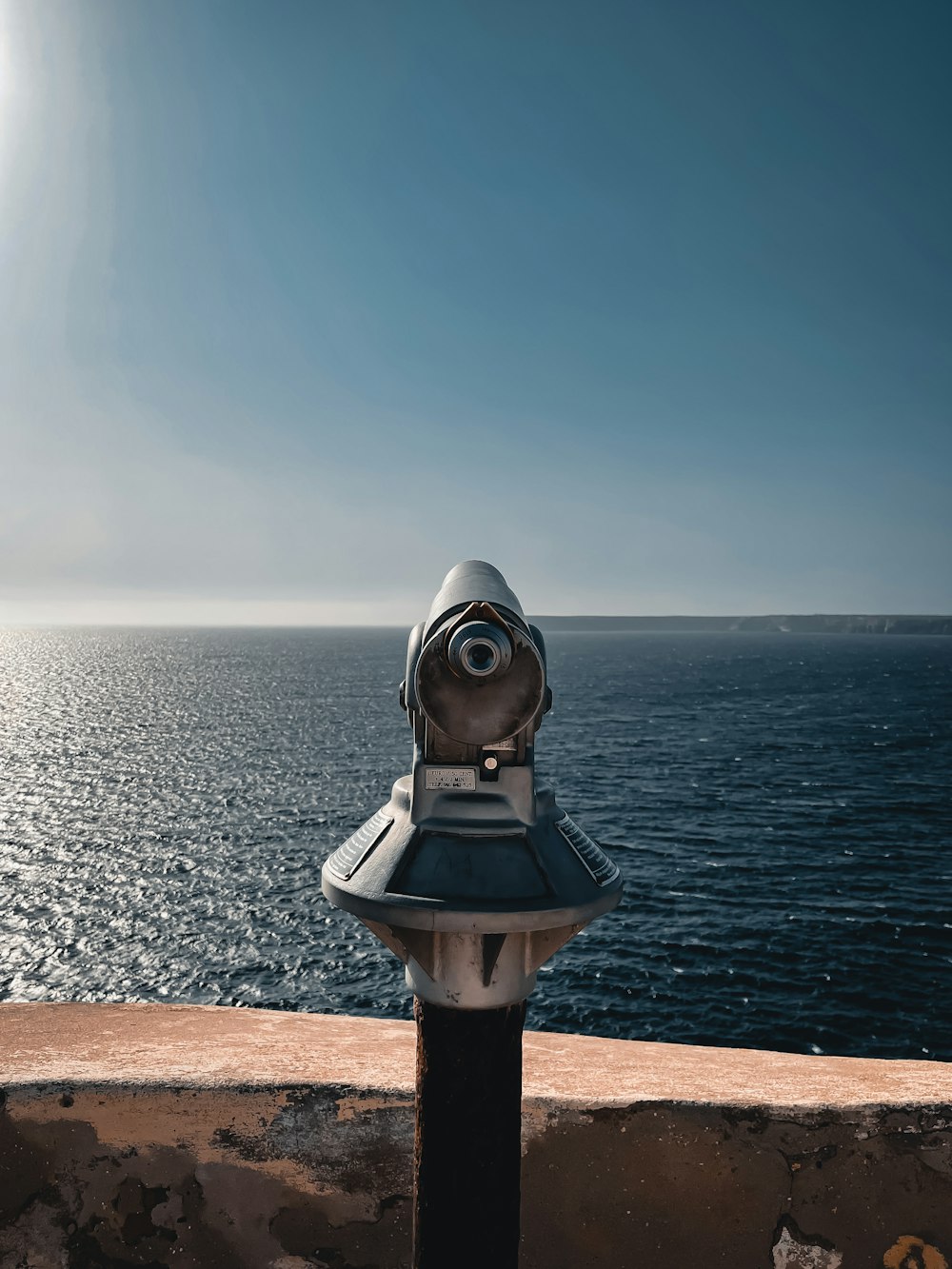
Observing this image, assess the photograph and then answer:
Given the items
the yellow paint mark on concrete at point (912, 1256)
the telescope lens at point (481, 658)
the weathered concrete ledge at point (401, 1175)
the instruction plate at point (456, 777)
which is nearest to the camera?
the telescope lens at point (481, 658)

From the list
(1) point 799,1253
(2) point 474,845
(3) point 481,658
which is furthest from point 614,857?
(3) point 481,658

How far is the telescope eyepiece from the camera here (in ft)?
8.36

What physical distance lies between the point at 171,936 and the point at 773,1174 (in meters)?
24.7

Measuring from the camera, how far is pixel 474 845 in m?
2.71

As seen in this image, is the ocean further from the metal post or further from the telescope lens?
the telescope lens

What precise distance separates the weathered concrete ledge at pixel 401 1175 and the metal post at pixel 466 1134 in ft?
4.89

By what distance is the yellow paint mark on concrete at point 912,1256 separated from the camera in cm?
388

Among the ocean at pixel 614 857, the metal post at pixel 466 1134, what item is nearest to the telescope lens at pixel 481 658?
the metal post at pixel 466 1134

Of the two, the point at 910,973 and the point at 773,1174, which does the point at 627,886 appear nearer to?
the point at 910,973

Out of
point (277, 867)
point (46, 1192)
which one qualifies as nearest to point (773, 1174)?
point (46, 1192)

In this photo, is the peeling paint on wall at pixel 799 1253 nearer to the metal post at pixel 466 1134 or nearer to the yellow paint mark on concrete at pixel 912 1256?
the yellow paint mark on concrete at pixel 912 1256

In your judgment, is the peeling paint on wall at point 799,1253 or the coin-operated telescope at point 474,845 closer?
the coin-operated telescope at point 474,845

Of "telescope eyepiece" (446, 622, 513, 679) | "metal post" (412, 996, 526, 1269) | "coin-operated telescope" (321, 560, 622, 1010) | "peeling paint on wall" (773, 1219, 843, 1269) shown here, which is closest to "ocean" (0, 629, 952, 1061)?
"peeling paint on wall" (773, 1219, 843, 1269)

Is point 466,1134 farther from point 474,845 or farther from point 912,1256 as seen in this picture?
point 912,1256
